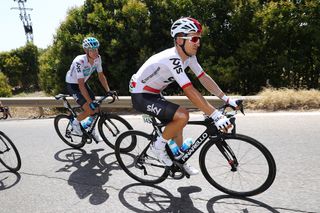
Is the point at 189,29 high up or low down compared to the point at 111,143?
up

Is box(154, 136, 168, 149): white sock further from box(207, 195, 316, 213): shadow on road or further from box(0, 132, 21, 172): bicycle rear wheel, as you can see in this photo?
box(0, 132, 21, 172): bicycle rear wheel

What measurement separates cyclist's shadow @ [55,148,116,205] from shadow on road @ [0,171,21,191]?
0.68m

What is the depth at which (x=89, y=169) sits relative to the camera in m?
5.46

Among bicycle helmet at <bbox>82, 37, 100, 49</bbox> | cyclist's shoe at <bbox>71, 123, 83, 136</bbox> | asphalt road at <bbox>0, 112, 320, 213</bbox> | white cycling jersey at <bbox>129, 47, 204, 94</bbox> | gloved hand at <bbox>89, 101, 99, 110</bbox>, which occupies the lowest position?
asphalt road at <bbox>0, 112, 320, 213</bbox>

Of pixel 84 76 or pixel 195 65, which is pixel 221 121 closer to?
pixel 195 65

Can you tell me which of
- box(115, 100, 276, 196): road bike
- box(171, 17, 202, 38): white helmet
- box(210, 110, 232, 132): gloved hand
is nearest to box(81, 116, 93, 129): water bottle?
box(115, 100, 276, 196): road bike

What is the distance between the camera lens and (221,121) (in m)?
3.62

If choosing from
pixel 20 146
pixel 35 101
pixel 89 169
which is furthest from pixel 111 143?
pixel 35 101

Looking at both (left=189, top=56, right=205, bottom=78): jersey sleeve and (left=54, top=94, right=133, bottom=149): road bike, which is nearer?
(left=189, top=56, right=205, bottom=78): jersey sleeve

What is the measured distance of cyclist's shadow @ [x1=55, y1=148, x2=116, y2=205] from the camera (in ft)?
14.9

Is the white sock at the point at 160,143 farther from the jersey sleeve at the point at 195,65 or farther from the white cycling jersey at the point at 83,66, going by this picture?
the white cycling jersey at the point at 83,66

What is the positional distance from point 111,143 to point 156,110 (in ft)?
7.89

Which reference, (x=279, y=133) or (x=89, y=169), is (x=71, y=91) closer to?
(x=89, y=169)

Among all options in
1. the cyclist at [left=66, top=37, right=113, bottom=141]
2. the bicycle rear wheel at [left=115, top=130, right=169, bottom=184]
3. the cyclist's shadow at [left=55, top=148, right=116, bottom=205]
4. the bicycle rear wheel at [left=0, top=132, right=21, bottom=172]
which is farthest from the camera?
the cyclist at [left=66, top=37, right=113, bottom=141]
